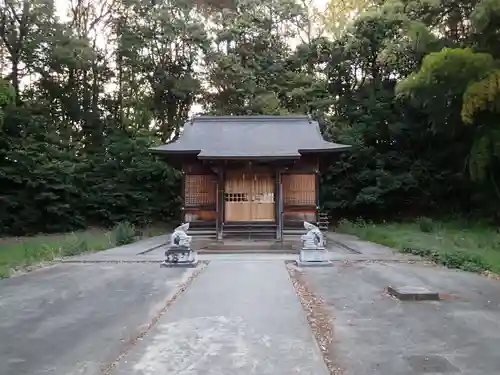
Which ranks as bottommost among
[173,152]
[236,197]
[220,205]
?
[220,205]

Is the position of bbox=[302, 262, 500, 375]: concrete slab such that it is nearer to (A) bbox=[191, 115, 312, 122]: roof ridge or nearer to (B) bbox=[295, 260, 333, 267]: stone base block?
(B) bbox=[295, 260, 333, 267]: stone base block

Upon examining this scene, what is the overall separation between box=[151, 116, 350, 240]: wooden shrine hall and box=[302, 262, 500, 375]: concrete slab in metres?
7.14

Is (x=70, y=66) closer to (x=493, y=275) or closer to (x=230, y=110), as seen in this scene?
(x=230, y=110)

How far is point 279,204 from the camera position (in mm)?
14492

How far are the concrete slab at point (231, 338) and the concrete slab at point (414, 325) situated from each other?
0.35 metres

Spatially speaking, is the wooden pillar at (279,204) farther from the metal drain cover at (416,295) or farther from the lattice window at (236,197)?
the metal drain cover at (416,295)

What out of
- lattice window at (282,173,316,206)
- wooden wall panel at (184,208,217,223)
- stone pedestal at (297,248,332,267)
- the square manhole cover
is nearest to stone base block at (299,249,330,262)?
stone pedestal at (297,248,332,267)

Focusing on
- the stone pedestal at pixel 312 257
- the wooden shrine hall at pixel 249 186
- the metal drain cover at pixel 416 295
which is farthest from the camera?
the wooden shrine hall at pixel 249 186

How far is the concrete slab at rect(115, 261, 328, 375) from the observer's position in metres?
3.38

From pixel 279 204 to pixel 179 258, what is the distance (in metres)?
5.86

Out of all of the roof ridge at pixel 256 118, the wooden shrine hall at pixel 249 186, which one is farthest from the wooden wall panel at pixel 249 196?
the roof ridge at pixel 256 118

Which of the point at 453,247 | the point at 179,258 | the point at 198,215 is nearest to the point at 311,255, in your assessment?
the point at 179,258

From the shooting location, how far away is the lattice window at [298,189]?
15.5 m

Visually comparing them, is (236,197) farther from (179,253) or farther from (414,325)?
(414,325)
